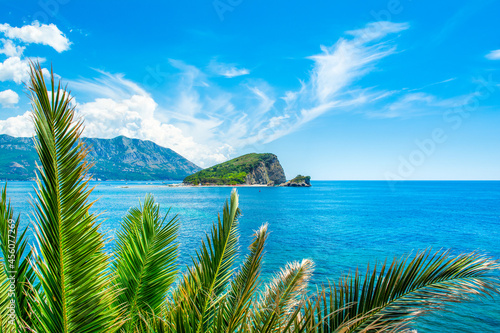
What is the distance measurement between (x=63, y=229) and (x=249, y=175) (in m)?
176

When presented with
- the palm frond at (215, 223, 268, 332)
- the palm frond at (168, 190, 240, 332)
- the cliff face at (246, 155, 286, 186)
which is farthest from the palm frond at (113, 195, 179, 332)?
the cliff face at (246, 155, 286, 186)

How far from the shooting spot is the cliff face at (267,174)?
17938cm

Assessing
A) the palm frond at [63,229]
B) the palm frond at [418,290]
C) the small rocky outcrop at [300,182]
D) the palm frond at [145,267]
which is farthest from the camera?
the small rocky outcrop at [300,182]

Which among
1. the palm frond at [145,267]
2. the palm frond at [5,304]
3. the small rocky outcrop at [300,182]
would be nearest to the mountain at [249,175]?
the small rocky outcrop at [300,182]

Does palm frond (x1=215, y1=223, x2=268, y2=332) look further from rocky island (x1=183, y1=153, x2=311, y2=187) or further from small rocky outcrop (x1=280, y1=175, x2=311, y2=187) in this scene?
small rocky outcrop (x1=280, y1=175, x2=311, y2=187)

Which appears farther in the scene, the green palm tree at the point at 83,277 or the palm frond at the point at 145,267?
the palm frond at the point at 145,267

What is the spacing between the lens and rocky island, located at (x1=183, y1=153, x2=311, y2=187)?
172 meters

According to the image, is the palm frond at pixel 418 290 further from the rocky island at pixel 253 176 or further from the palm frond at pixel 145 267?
the rocky island at pixel 253 176

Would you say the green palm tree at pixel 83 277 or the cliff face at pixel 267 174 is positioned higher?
the cliff face at pixel 267 174

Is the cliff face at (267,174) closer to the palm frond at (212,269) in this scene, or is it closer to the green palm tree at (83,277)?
the palm frond at (212,269)

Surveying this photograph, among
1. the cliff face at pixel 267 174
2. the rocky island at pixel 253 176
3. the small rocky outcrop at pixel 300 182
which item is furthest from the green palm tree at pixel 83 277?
the cliff face at pixel 267 174

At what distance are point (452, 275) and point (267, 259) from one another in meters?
21.1

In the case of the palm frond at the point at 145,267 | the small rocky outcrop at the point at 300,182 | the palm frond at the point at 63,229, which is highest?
the small rocky outcrop at the point at 300,182

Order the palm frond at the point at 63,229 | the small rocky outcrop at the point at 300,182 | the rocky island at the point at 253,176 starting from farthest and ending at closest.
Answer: the rocky island at the point at 253,176 → the small rocky outcrop at the point at 300,182 → the palm frond at the point at 63,229
